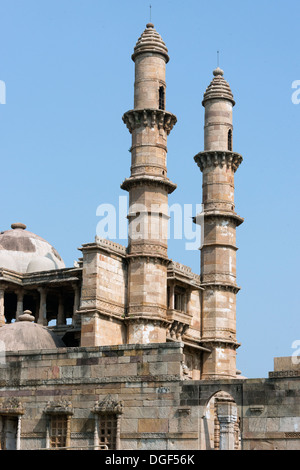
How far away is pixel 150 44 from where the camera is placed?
41.1 metres

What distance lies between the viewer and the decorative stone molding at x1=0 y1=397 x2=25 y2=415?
83.1 ft

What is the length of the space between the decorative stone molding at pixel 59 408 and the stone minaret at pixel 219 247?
1957 cm

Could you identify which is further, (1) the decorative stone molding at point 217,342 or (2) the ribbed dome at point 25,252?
(2) the ribbed dome at point 25,252

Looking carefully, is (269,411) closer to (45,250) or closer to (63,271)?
(63,271)

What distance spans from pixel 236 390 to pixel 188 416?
1.32 metres

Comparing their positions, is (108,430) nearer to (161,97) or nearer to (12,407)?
(12,407)

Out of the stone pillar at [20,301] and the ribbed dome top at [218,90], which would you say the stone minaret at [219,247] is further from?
the stone pillar at [20,301]

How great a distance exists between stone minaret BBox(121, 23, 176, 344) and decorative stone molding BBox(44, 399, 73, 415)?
44.0ft

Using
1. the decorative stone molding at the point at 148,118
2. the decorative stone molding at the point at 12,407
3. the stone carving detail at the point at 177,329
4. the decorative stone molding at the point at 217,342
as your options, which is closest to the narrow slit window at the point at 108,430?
the decorative stone molding at the point at 12,407

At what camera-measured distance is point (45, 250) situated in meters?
47.5

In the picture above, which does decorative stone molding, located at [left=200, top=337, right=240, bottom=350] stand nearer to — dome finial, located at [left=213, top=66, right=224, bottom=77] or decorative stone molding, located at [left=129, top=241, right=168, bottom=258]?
decorative stone molding, located at [left=129, top=241, right=168, bottom=258]

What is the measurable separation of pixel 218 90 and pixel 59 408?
24905mm

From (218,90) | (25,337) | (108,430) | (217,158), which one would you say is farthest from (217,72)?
(108,430)

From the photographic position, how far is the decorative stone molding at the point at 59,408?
81.3 ft
